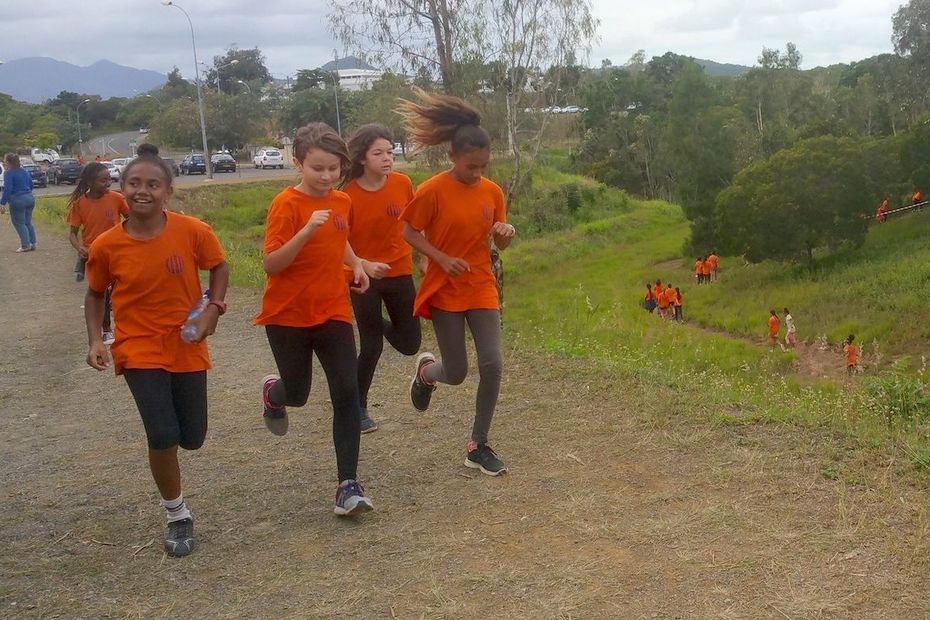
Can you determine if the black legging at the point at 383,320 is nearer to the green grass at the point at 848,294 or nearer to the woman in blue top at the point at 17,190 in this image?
the woman in blue top at the point at 17,190

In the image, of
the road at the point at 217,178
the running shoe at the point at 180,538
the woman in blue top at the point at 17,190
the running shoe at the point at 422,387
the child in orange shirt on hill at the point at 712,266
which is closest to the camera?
the running shoe at the point at 180,538

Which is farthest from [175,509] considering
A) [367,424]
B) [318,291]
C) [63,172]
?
[63,172]

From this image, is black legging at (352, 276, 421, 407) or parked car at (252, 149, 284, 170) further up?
parked car at (252, 149, 284, 170)

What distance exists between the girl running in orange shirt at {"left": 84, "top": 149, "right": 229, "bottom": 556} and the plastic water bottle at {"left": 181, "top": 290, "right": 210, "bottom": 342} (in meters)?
0.01

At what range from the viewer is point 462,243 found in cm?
480

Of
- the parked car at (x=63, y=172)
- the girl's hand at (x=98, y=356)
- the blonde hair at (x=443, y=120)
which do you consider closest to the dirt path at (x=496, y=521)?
the girl's hand at (x=98, y=356)

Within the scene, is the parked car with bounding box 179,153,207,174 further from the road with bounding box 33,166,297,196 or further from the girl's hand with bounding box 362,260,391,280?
the girl's hand with bounding box 362,260,391,280

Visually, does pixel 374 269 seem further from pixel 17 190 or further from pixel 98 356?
pixel 17 190

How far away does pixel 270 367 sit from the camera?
7.66 meters

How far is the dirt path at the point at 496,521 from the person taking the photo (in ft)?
11.3

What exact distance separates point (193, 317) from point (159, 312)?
0.14 meters

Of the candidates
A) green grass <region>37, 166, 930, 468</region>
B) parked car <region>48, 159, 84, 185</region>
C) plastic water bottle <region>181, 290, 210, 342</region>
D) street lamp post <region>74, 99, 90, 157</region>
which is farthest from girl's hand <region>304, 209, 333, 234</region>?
street lamp post <region>74, 99, 90, 157</region>

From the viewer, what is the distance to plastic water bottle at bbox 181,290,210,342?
12.9 feet

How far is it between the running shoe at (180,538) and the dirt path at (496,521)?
68 mm
